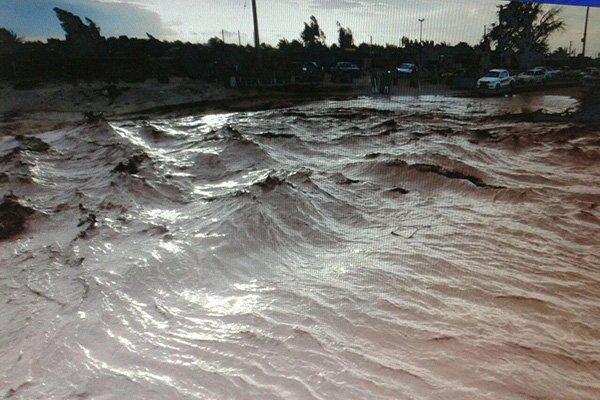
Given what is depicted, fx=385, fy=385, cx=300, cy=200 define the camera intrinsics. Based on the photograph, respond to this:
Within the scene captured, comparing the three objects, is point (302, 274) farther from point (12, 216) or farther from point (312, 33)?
point (312, 33)

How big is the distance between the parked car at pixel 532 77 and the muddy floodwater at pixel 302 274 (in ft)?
60.6

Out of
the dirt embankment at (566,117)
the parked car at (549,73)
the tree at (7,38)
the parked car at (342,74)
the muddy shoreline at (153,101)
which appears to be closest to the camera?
the dirt embankment at (566,117)

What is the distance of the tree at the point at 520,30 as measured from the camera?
1123 inches

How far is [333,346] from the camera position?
120 inches

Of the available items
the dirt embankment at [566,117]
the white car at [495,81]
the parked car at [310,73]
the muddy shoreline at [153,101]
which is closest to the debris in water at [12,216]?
the muddy shoreline at [153,101]

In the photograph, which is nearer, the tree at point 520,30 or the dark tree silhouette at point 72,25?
the dark tree silhouette at point 72,25

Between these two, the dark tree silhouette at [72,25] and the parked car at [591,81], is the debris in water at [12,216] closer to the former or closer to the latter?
the dark tree silhouette at [72,25]

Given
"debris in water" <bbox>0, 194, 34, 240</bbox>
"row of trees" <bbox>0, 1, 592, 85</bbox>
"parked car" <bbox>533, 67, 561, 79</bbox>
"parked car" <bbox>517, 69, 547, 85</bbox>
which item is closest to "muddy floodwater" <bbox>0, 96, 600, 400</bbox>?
"debris in water" <bbox>0, 194, 34, 240</bbox>

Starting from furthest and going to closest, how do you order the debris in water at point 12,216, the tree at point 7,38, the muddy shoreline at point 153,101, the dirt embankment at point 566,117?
the tree at point 7,38, the muddy shoreline at point 153,101, the dirt embankment at point 566,117, the debris in water at point 12,216

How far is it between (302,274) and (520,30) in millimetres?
32741

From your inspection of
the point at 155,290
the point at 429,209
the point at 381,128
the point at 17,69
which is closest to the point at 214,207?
the point at 155,290

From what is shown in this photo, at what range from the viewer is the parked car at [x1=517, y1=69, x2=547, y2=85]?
2441 cm

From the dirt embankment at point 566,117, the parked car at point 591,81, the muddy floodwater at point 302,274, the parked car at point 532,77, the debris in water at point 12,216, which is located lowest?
the muddy floodwater at point 302,274

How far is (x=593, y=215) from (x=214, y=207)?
17.9 ft
